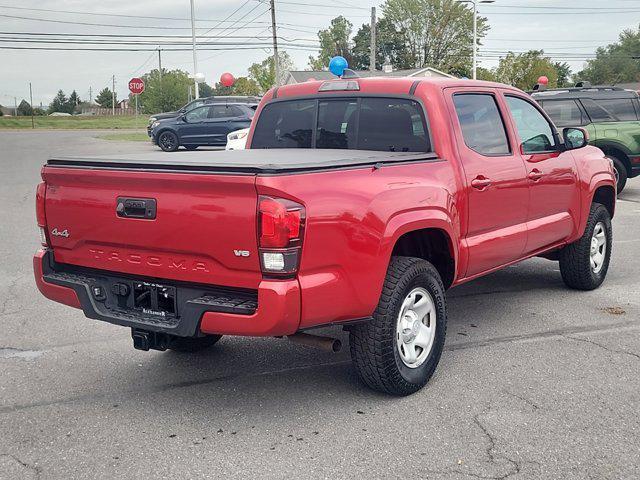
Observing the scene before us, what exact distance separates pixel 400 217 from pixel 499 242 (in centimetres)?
145

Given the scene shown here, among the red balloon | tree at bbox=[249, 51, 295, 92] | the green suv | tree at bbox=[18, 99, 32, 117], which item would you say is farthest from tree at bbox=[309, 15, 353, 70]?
the green suv

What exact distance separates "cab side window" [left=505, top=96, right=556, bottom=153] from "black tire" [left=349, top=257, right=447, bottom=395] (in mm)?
1938

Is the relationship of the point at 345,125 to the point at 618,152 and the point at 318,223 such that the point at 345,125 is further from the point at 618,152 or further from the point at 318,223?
the point at 618,152

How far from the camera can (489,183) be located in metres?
5.29

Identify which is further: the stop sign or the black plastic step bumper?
the stop sign

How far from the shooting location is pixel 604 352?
17.4 ft

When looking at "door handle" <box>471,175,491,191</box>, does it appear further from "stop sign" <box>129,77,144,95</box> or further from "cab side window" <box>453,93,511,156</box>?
"stop sign" <box>129,77,144,95</box>

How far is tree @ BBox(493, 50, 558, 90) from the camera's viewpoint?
2205 inches

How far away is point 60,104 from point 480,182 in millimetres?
132636

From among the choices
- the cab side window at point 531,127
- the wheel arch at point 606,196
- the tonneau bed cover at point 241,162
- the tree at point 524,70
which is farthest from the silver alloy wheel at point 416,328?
the tree at point 524,70

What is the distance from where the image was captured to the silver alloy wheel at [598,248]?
7.06m

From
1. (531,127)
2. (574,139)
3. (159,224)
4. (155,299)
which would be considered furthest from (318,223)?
(574,139)

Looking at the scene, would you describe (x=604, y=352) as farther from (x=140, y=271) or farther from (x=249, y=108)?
(x=249, y=108)

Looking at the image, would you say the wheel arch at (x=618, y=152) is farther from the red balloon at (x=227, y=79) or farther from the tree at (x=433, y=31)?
the tree at (x=433, y=31)
